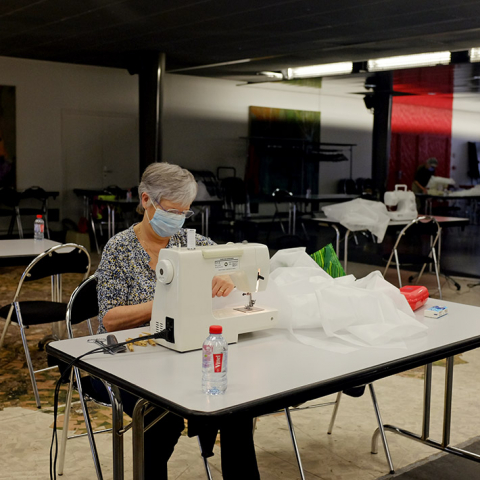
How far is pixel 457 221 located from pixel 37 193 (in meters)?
5.89

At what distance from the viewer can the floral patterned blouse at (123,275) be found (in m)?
2.12

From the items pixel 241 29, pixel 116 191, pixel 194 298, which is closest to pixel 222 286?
pixel 194 298

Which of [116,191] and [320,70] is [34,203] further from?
[320,70]

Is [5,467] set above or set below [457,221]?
below

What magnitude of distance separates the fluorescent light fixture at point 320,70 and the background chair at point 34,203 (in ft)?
13.2

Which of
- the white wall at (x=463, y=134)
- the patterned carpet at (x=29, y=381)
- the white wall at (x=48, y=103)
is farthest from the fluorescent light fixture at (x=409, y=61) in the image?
the patterned carpet at (x=29, y=381)

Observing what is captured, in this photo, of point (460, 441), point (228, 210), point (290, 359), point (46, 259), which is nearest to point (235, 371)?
point (290, 359)

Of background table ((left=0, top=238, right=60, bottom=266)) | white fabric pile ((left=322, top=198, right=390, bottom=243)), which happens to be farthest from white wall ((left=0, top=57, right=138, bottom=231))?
background table ((left=0, top=238, right=60, bottom=266))

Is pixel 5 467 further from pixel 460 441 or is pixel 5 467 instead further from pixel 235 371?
pixel 460 441

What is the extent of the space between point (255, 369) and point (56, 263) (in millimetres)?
2133

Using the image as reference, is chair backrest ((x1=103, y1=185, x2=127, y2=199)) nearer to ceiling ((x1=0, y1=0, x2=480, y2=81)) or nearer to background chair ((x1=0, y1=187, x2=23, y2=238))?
background chair ((x1=0, y1=187, x2=23, y2=238))

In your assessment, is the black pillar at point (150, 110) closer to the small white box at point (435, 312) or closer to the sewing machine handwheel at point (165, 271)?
the small white box at point (435, 312)

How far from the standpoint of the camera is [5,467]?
247cm

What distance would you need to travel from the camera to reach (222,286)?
192 centimetres
